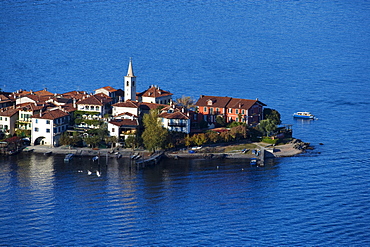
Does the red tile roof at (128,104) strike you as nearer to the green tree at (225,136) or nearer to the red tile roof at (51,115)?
the red tile roof at (51,115)

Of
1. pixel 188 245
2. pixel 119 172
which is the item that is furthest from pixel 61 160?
pixel 188 245

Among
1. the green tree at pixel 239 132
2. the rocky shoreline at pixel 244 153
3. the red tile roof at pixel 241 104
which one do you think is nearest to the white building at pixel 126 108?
the rocky shoreline at pixel 244 153

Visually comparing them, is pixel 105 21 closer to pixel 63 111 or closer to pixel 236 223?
pixel 63 111

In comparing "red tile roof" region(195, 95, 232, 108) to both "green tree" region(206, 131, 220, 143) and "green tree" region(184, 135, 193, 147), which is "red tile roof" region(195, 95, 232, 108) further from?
"green tree" region(184, 135, 193, 147)

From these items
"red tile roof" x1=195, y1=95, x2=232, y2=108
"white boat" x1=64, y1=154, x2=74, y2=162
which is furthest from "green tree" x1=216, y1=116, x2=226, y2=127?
"white boat" x1=64, y1=154, x2=74, y2=162

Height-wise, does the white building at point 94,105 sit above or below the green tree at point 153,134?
above

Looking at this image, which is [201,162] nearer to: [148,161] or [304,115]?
[148,161]
